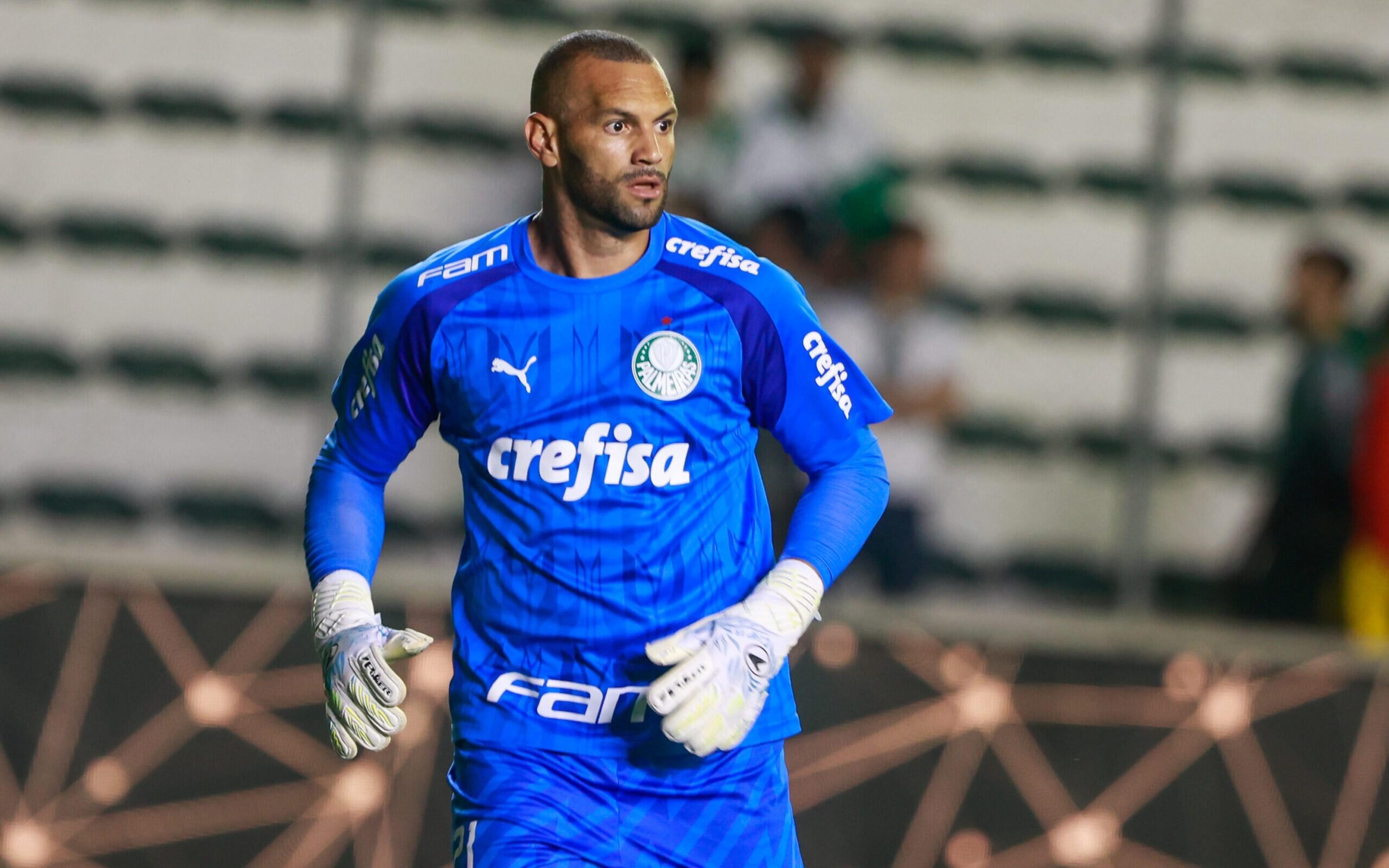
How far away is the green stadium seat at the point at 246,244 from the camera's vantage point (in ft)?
20.4

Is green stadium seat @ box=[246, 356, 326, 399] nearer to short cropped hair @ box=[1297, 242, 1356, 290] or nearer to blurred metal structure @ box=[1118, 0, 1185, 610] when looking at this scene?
blurred metal structure @ box=[1118, 0, 1185, 610]

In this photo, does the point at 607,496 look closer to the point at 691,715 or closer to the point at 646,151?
the point at 691,715

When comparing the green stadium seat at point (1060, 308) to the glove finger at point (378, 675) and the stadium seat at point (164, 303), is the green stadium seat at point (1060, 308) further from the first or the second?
the glove finger at point (378, 675)

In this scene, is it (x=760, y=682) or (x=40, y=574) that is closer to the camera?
(x=760, y=682)

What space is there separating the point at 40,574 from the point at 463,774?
2.36m

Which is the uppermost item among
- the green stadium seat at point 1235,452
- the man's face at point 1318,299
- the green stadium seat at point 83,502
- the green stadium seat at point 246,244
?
the man's face at point 1318,299

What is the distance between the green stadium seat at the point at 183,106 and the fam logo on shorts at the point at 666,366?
409 centimetres

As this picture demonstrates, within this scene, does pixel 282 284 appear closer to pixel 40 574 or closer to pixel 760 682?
pixel 40 574

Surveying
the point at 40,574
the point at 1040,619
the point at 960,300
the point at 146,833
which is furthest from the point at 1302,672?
the point at 40,574

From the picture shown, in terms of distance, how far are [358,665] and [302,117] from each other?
13.2 ft

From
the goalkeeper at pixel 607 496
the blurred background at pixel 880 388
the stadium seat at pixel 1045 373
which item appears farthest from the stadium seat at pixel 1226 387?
the goalkeeper at pixel 607 496

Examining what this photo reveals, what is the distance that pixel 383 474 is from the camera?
10.0 ft

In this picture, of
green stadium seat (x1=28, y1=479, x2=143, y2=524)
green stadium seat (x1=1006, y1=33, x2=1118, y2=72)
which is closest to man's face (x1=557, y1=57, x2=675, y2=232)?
green stadium seat (x1=28, y1=479, x2=143, y2=524)

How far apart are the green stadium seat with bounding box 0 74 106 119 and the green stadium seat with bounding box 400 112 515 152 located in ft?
3.97
